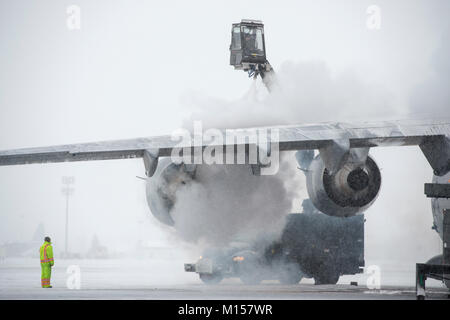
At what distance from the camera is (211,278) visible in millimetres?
24469

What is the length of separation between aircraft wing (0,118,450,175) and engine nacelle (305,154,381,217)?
142 cm

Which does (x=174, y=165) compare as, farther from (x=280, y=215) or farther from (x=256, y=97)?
(x=256, y=97)

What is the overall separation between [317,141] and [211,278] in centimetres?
971

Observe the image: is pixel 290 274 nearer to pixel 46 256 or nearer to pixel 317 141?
pixel 46 256

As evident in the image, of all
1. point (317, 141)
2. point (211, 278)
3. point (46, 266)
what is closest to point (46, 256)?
point (46, 266)

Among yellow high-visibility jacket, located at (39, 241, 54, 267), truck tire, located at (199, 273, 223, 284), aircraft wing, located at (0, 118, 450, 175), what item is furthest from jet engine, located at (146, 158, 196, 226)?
aircraft wing, located at (0, 118, 450, 175)

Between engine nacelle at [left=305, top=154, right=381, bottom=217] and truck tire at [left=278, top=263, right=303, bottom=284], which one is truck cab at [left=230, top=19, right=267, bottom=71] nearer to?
truck tire at [left=278, top=263, right=303, bottom=284]

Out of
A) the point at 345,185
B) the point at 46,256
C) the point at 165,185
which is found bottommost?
the point at 46,256

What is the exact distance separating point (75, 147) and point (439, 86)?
1066 cm

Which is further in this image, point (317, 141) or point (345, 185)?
point (345, 185)

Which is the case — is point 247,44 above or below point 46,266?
above

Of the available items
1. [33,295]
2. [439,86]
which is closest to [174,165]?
[33,295]
